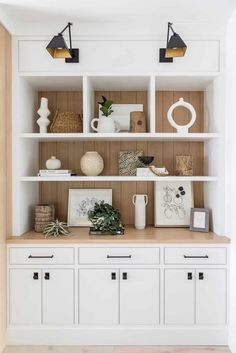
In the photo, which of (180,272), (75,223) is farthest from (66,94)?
(180,272)

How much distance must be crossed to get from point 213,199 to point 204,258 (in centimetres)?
55

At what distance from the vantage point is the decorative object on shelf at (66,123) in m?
3.19

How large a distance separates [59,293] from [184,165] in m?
1.49

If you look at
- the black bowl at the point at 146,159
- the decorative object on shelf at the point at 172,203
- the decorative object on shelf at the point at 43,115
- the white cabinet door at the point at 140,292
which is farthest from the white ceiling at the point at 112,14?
the white cabinet door at the point at 140,292

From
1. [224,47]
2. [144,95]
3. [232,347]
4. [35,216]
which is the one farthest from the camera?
[144,95]

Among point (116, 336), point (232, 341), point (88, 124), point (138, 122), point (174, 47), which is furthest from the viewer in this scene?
point (138, 122)

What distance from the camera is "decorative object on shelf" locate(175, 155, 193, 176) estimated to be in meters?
3.27

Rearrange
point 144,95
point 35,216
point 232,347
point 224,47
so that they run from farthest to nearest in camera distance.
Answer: point 144,95, point 35,216, point 224,47, point 232,347

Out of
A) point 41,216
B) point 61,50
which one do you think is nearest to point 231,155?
point 61,50

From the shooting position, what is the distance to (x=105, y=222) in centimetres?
306

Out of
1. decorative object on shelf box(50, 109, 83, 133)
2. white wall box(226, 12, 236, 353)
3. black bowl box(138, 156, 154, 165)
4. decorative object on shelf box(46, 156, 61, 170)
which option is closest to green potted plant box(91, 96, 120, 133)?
decorative object on shelf box(50, 109, 83, 133)

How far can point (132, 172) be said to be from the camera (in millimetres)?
3438

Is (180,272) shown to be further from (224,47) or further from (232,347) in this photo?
(224,47)

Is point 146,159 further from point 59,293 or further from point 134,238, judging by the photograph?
point 59,293
